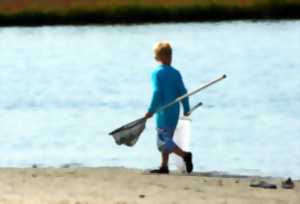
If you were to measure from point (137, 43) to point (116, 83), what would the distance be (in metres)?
12.1

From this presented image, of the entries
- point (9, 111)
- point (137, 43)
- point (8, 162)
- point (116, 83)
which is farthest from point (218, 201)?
point (137, 43)

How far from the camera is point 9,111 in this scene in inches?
910

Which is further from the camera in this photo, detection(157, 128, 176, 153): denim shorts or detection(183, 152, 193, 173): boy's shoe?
detection(183, 152, 193, 173): boy's shoe

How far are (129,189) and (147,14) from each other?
33223mm

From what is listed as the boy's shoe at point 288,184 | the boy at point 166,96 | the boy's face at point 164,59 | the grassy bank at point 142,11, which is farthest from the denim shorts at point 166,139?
the grassy bank at point 142,11

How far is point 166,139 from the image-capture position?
1270 cm

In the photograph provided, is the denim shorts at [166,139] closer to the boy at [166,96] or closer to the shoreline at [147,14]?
the boy at [166,96]

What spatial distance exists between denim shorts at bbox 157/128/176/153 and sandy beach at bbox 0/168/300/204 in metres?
0.27

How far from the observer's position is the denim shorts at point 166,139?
12.7 metres

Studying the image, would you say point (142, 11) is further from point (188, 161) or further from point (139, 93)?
point (188, 161)

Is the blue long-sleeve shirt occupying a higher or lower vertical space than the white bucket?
higher

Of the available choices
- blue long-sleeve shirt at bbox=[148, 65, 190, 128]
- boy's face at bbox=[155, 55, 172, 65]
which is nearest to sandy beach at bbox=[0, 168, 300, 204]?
blue long-sleeve shirt at bbox=[148, 65, 190, 128]

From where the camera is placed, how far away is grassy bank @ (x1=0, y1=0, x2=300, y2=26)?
43.2 meters

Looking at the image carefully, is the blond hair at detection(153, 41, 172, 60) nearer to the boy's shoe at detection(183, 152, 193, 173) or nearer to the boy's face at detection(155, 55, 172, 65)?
the boy's face at detection(155, 55, 172, 65)
